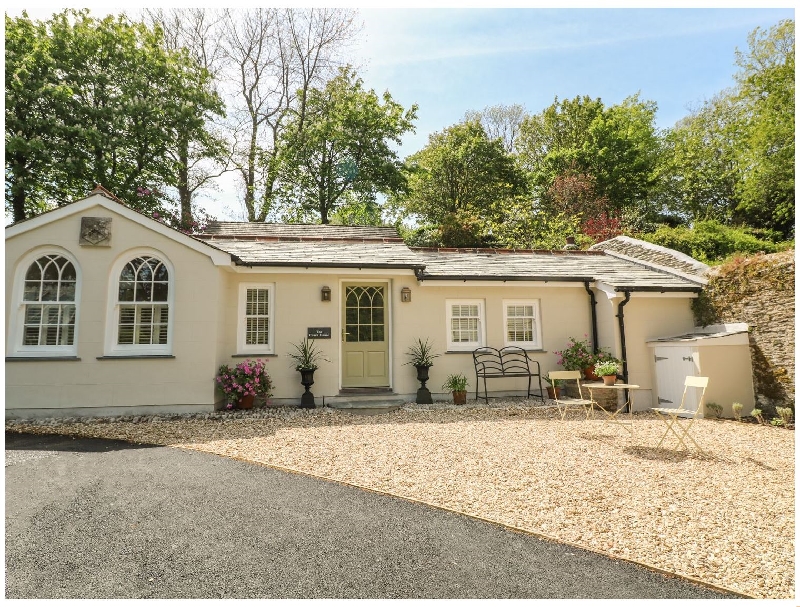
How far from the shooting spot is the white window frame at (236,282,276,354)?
33.5 feet

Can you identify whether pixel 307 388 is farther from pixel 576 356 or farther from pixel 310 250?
pixel 576 356

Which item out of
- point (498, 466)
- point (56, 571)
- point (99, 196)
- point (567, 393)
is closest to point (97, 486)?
point (56, 571)

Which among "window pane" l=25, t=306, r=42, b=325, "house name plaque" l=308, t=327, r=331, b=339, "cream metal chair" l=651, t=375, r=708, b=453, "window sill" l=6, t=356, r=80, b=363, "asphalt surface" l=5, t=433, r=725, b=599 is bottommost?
"asphalt surface" l=5, t=433, r=725, b=599

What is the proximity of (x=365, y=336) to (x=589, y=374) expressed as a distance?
18.1 ft

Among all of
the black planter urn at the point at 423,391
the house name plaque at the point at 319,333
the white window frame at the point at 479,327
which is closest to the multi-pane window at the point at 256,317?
the house name plaque at the point at 319,333

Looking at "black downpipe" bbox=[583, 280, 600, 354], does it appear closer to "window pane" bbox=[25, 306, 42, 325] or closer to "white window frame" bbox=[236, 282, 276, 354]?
"white window frame" bbox=[236, 282, 276, 354]

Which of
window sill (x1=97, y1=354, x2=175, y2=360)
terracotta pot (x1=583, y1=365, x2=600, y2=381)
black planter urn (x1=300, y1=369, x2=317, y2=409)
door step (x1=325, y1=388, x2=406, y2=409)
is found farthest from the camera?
terracotta pot (x1=583, y1=365, x2=600, y2=381)

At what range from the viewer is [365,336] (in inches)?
434

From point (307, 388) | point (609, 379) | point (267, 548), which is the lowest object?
point (267, 548)

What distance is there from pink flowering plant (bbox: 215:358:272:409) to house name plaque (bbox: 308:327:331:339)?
1331 millimetres

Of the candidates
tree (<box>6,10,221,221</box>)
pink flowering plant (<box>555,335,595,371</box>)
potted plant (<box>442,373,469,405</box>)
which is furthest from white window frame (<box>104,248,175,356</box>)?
tree (<box>6,10,221,221</box>)

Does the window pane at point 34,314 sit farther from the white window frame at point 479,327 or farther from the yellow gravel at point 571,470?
the white window frame at point 479,327

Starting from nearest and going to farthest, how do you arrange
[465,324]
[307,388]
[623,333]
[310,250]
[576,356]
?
[307,388] < [623,333] < [576,356] < [310,250] < [465,324]

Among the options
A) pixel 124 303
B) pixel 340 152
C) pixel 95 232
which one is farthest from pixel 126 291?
pixel 340 152
